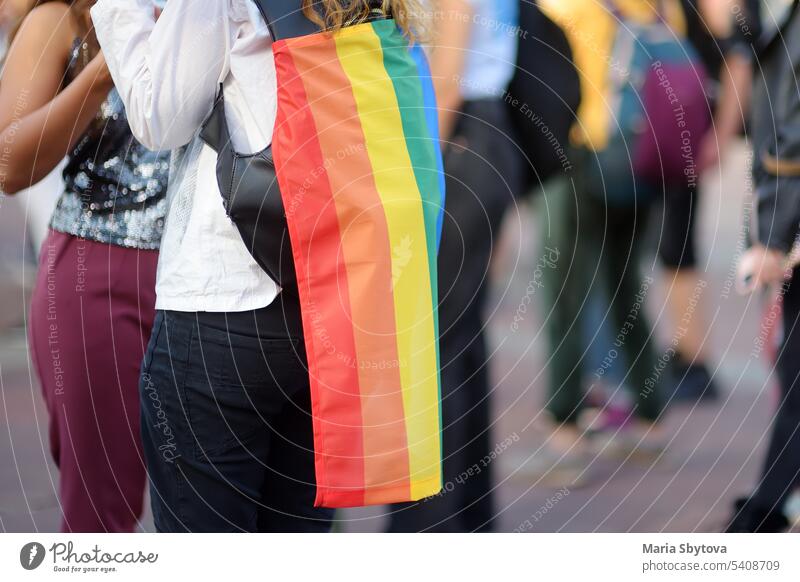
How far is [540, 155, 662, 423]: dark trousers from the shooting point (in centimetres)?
209

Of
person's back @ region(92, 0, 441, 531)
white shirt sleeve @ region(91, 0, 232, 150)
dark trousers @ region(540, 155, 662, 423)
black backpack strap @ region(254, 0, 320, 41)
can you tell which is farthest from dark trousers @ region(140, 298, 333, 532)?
dark trousers @ region(540, 155, 662, 423)

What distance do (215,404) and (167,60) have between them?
511 mm

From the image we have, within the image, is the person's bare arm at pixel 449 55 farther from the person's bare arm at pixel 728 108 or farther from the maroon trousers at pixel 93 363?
the maroon trousers at pixel 93 363

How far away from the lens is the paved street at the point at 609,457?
6.62ft

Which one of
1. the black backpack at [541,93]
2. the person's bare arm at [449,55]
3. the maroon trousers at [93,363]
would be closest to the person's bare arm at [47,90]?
the maroon trousers at [93,363]

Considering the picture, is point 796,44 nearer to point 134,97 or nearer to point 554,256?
point 554,256

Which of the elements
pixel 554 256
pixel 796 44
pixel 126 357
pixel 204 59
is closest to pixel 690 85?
pixel 796 44

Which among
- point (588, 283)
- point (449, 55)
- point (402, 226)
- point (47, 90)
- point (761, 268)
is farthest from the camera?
point (588, 283)

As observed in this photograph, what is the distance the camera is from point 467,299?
79.7 inches

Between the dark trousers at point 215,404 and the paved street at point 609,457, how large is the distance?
592mm

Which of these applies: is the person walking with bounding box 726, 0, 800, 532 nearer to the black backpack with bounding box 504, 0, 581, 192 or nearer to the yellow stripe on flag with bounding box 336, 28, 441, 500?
the black backpack with bounding box 504, 0, 581, 192

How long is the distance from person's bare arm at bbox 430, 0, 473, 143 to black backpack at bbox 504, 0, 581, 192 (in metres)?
0.11

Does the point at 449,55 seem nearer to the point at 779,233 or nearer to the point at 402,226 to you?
the point at 402,226

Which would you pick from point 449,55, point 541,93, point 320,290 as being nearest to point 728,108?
point 541,93
